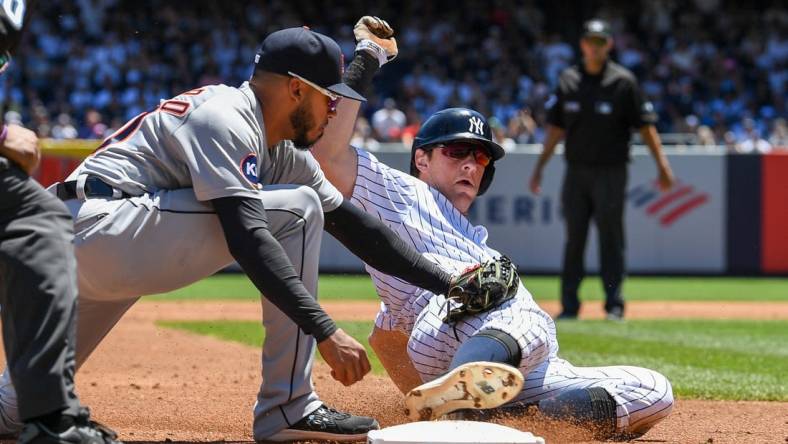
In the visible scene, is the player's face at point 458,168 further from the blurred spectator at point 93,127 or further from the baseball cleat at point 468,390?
the blurred spectator at point 93,127

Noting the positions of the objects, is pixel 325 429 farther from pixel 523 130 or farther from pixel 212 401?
pixel 523 130

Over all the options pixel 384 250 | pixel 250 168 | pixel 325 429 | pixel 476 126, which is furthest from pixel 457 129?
pixel 325 429

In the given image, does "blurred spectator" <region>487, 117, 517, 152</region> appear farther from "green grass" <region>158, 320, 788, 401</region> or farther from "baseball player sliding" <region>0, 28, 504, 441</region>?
"baseball player sliding" <region>0, 28, 504, 441</region>

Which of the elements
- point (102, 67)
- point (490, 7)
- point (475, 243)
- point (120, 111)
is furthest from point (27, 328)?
point (490, 7)

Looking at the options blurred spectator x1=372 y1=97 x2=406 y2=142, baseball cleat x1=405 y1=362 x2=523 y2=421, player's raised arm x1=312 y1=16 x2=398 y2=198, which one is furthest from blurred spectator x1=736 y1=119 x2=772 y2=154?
baseball cleat x1=405 y1=362 x2=523 y2=421

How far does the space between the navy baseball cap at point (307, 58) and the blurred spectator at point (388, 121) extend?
13887 millimetres

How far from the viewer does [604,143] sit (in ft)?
33.1

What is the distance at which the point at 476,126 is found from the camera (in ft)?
15.1

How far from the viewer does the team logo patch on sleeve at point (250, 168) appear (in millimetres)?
3551

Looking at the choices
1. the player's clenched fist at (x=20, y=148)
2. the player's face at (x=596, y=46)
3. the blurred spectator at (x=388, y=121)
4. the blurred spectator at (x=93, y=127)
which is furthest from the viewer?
the blurred spectator at (x=388, y=121)

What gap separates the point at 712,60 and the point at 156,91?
35.3 feet

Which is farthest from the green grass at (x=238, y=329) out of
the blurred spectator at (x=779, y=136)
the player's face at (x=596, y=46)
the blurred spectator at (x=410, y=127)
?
the blurred spectator at (x=779, y=136)

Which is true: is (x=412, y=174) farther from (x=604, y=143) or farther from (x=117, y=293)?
(x=604, y=143)

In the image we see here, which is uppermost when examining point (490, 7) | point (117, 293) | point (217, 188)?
point (490, 7)
